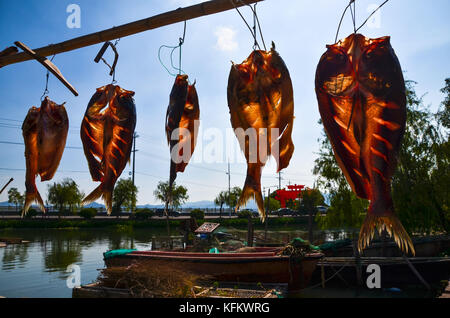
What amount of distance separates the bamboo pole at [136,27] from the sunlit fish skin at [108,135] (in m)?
0.64

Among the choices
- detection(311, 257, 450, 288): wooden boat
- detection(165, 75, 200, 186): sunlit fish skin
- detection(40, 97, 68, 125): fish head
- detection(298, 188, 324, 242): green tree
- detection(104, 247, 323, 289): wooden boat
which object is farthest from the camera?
Answer: detection(298, 188, 324, 242): green tree

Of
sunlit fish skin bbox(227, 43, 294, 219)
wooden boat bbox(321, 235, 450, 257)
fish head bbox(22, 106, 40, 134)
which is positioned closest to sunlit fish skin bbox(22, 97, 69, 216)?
fish head bbox(22, 106, 40, 134)

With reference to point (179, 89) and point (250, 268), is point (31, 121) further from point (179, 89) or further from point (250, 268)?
point (250, 268)

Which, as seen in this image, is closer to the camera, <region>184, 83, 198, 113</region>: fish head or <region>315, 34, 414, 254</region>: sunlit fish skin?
<region>315, 34, 414, 254</region>: sunlit fish skin

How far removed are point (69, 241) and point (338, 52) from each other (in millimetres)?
32243

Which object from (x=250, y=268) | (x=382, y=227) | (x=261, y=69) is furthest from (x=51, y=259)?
(x=382, y=227)

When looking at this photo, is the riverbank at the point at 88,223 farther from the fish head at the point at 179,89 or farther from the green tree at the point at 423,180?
the fish head at the point at 179,89

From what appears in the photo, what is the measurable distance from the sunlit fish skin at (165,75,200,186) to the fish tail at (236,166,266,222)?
632 mm

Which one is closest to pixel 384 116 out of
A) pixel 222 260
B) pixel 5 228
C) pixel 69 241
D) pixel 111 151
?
pixel 111 151

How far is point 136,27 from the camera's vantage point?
11.7ft

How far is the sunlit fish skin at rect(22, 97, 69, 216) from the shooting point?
12.4 feet

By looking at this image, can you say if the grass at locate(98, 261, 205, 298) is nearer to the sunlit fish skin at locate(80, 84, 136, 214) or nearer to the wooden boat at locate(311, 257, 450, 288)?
the sunlit fish skin at locate(80, 84, 136, 214)

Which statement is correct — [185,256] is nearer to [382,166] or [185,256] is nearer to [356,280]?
[356,280]

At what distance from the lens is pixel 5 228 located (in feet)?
124
